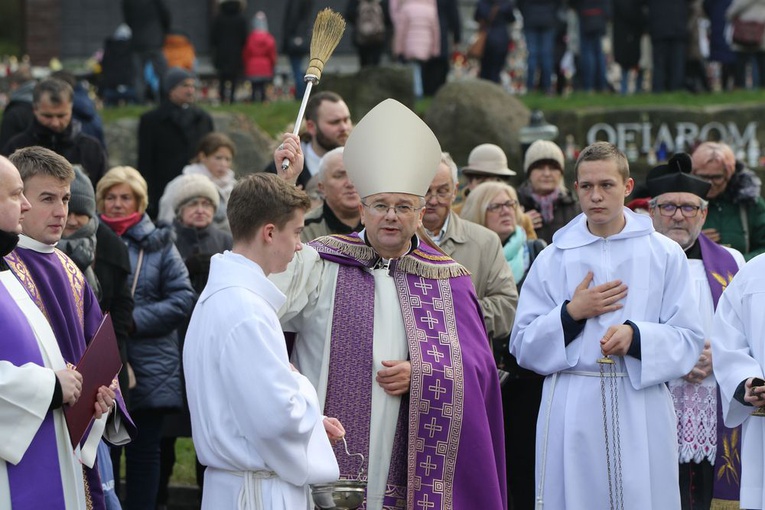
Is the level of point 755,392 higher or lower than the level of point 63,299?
lower

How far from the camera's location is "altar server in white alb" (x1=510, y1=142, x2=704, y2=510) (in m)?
6.70

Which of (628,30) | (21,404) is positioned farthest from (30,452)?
(628,30)

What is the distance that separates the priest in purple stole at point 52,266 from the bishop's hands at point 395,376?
1153mm

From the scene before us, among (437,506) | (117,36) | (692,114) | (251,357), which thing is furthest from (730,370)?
(117,36)

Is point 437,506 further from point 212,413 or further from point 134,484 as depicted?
point 134,484

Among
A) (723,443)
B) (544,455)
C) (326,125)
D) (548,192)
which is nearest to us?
(544,455)

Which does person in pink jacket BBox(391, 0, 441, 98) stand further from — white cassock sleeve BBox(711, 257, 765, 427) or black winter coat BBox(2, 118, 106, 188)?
white cassock sleeve BBox(711, 257, 765, 427)

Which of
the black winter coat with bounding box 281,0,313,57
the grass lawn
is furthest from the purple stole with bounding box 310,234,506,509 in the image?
the black winter coat with bounding box 281,0,313,57

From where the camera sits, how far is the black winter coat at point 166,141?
12.5m

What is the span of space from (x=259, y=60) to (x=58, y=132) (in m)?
11.7

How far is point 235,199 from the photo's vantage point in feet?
17.9

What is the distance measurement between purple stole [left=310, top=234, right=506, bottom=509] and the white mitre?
0.97 feet

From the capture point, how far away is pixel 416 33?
19.6 m

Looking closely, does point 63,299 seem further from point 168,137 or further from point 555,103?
point 555,103
